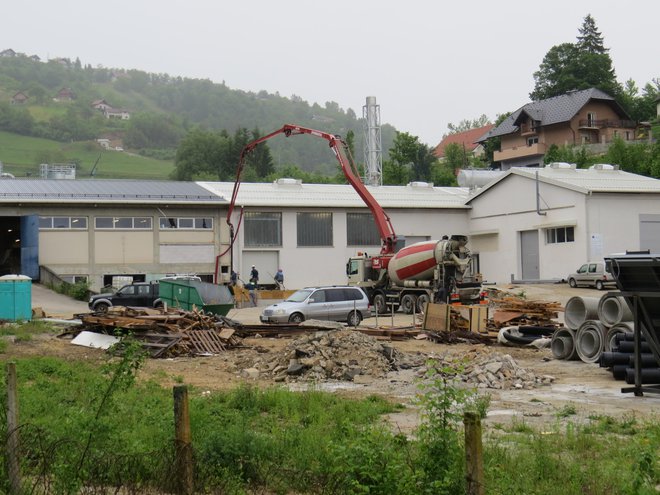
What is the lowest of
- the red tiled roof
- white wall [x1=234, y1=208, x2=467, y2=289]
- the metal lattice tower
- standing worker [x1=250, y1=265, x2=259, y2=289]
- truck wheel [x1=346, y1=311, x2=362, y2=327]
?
truck wheel [x1=346, y1=311, x2=362, y2=327]

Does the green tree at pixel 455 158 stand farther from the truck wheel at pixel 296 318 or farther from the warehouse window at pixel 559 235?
the truck wheel at pixel 296 318

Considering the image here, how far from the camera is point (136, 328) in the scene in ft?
83.0

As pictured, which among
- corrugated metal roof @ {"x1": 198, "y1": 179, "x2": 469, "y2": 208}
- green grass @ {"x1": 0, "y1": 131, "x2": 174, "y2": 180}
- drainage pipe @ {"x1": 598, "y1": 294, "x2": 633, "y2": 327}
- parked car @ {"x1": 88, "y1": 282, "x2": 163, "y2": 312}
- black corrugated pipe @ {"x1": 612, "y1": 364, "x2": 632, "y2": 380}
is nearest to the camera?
black corrugated pipe @ {"x1": 612, "y1": 364, "x2": 632, "y2": 380}

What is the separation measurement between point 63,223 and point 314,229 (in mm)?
15434

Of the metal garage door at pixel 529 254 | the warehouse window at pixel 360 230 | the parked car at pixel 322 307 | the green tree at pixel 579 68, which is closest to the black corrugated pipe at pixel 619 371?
the parked car at pixel 322 307

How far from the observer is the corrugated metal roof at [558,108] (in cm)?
8975

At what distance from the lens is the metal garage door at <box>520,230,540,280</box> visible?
175ft

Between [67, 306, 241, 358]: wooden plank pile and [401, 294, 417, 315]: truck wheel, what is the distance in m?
13.7

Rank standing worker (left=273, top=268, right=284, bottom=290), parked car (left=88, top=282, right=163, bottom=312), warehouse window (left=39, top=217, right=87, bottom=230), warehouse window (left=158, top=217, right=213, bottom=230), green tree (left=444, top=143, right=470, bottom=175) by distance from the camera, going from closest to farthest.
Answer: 1. parked car (left=88, top=282, right=163, bottom=312)
2. warehouse window (left=39, top=217, right=87, bottom=230)
3. standing worker (left=273, top=268, right=284, bottom=290)
4. warehouse window (left=158, top=217, right=213, bottom=230)
5. green tree (left=444, top=143, right=470, bottom=175)

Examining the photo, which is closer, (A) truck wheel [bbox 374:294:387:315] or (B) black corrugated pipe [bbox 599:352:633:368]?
(B) black corrugated pipe [bbox 599:352:633:368]

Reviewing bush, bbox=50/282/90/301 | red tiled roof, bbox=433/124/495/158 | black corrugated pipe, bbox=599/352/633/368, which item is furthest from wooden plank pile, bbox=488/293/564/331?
red tiled roof, bbox=433/124/495/158

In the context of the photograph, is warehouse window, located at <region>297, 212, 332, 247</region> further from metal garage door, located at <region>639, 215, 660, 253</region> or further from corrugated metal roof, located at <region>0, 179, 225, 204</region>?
metal garage door, located at <region>639, 215, 660, 253</region>

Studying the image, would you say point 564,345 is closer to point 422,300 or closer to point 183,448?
point 183,448

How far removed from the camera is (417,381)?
57.7 feet
